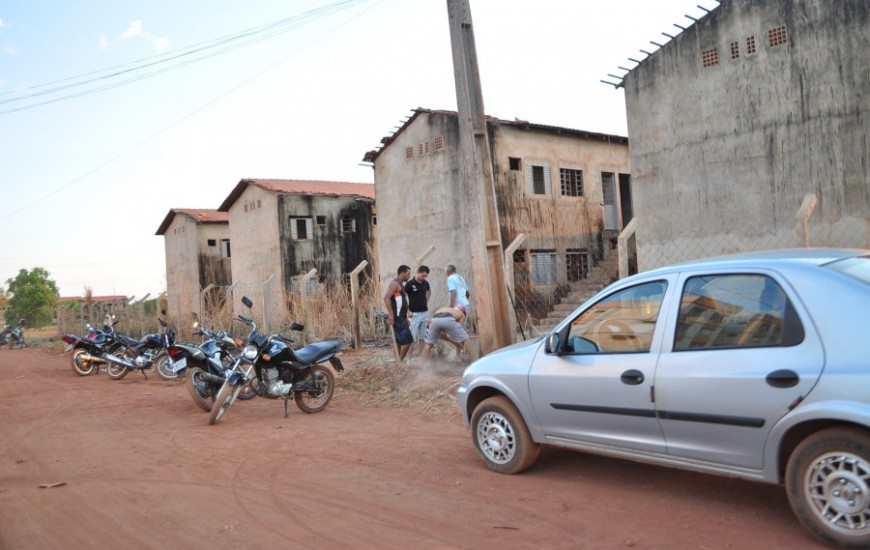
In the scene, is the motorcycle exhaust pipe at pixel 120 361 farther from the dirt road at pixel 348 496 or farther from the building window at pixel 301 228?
the building window at pixel 301 228

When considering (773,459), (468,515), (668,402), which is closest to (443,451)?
(468,515)

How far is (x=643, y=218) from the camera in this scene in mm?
15430

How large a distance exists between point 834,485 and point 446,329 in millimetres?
7626

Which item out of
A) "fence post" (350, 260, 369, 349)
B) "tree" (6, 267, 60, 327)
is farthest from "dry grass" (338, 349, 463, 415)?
"tree" (6, 267, 60, 327)

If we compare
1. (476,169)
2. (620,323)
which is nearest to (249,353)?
(476,169)

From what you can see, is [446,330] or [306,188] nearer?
[446,330]

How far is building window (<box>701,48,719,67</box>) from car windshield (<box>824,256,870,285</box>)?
11400 mm

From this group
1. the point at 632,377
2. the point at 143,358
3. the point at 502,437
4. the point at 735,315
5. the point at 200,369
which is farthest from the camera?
the point at 143,358

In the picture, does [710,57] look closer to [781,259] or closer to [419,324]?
[419,324]

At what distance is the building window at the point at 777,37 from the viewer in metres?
13.6

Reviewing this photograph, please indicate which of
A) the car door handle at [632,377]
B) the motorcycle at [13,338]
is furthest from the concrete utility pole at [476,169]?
the motorcycle at [13,338]

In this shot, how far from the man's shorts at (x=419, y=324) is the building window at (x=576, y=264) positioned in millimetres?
10363

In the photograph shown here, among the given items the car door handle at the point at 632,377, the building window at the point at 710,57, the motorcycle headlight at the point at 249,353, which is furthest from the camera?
the building window at the point at 710,57

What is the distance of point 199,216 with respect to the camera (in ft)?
124
